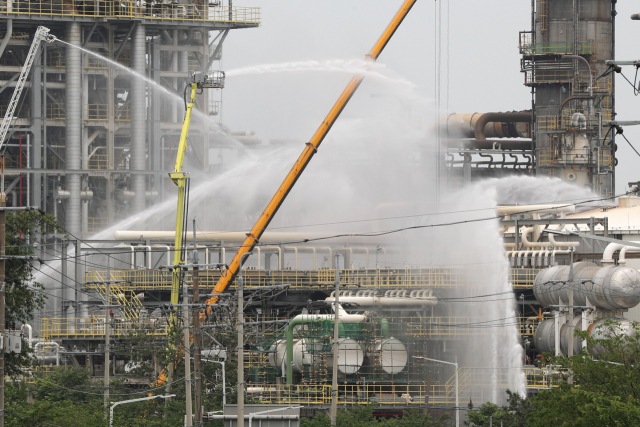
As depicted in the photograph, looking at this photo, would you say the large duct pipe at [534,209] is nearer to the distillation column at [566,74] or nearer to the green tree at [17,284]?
the distillation column at [566,74]

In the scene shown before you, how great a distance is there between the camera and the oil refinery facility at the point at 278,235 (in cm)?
5456

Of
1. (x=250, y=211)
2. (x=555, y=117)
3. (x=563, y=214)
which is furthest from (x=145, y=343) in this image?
(x=555, y=117)

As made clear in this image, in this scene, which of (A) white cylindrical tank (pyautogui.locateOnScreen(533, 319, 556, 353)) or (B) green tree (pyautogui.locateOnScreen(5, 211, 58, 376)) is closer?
(B) green tree (pyautogui.locateOnScreen(5, 211, 58, 376))

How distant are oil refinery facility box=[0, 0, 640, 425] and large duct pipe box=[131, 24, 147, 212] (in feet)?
0.45

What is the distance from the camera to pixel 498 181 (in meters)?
92.2

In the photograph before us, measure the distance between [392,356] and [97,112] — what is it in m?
38.7

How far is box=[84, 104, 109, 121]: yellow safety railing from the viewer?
85125mm

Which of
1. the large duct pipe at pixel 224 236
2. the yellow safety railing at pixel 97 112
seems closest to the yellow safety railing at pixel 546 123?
the large duct pipe at pixel 224 236

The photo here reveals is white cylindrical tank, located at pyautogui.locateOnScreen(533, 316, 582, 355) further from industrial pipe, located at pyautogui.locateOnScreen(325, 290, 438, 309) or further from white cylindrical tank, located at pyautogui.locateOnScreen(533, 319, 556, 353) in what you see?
industrial pipe, located at pyautogui.locateOnScreen(325, 290, 438, 309)

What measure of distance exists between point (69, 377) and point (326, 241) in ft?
70.9

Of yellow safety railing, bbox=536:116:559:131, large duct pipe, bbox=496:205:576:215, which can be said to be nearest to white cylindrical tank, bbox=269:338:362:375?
large duct pipe, bbox=496:205:576:215

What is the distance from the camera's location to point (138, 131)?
8388 centimetres

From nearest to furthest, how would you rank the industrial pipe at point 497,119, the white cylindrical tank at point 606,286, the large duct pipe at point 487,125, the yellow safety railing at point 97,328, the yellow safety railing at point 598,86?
the white cylindrical tank at point 606,286 < the yellow safety railing at point 97,328 < the yellow safety railing at point 598,86 < the industrial pipe at point 497,119 < the large duct pipe at point 487,125

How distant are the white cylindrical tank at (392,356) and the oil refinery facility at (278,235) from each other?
0.08 metres
